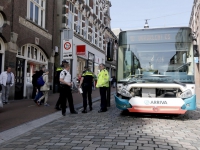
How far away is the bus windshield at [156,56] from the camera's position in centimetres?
657

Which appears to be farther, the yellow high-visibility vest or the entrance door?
the entrance door

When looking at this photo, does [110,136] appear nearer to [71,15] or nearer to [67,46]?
[67,46]

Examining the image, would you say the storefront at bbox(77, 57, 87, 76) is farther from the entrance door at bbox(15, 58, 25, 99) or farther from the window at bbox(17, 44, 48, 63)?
the entrance door at bbox(15, 58, 25, 99)

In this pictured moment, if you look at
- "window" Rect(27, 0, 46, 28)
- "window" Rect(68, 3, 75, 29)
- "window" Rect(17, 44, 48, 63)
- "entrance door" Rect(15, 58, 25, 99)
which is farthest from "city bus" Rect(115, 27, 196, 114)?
"window" Rect(68, 3, 75, 29)

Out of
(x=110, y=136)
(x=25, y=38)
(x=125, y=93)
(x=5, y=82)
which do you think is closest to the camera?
(x=110, y=136)

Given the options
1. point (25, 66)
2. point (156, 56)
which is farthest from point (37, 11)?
point (156, 56)

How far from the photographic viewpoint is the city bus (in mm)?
6215

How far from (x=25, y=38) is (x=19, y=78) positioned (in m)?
2.32

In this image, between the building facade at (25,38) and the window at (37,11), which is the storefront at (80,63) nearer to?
the building facade at (25,38)

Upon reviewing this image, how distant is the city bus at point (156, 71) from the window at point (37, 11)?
26.7ft

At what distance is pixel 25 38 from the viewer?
40.1 feet

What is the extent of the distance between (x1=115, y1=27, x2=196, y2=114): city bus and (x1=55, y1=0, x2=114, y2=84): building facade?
25.1 ft

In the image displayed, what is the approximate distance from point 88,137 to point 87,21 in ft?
67.0

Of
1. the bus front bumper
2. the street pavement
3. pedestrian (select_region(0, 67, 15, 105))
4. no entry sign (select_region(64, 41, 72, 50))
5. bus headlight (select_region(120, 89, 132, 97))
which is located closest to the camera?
the street pavement
